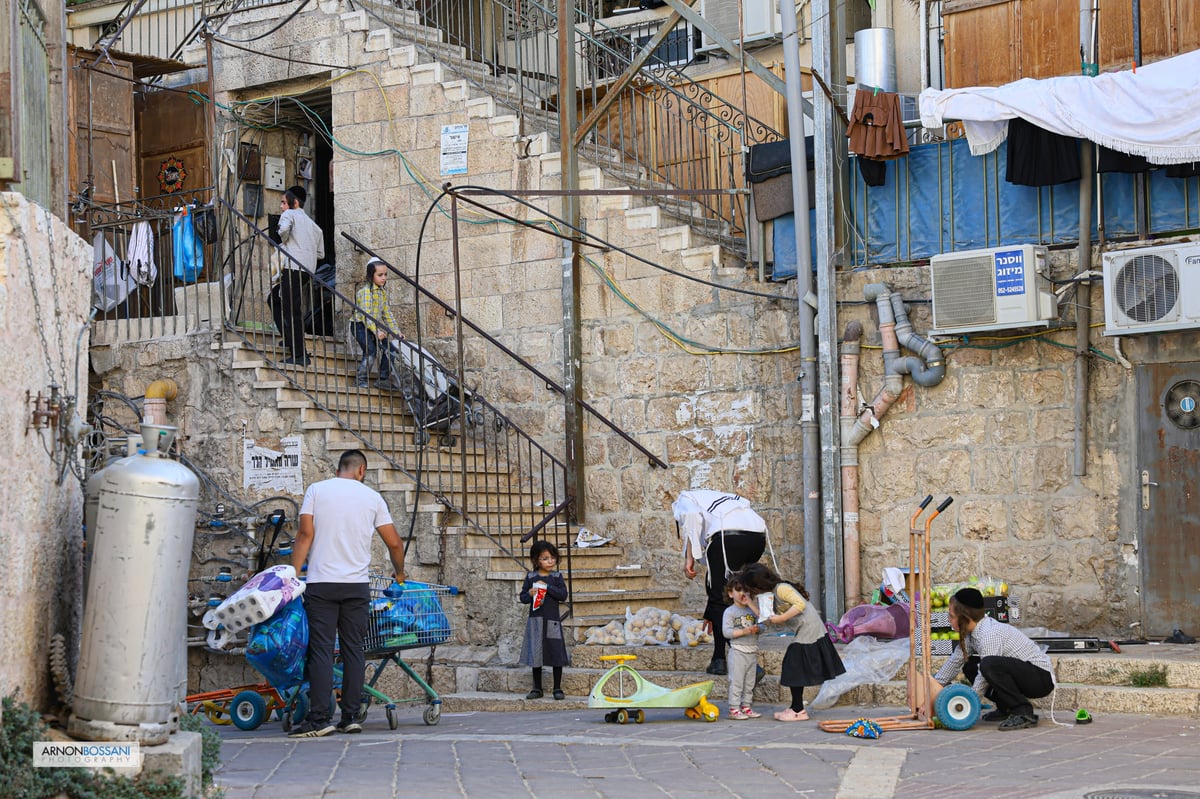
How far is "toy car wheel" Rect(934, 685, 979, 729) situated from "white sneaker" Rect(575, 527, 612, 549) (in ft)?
14.7

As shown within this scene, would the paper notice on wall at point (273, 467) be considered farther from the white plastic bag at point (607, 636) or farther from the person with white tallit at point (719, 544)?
the person with white tallit at point (719, 544)

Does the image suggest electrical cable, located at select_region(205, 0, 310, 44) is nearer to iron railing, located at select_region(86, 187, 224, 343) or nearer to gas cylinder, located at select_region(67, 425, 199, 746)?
iron railing, located at select_region(86, 187, 224, 343)

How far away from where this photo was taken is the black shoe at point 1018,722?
8703 millimetres

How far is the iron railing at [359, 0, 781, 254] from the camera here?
14.0 m

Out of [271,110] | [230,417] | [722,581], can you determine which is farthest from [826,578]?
[271,110]

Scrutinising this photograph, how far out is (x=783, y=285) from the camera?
12.3 meters

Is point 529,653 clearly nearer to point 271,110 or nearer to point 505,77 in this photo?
point 505,77

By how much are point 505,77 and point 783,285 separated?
4566 millimetres

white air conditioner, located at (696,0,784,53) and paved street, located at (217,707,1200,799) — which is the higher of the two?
white air conditioner, located at (696,0,784,53)

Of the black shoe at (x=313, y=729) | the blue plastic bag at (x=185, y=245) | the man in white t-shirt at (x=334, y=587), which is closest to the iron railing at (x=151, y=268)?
the blue plastic bag at (x=185, y=245)

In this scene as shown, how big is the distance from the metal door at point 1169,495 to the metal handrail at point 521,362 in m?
3.96

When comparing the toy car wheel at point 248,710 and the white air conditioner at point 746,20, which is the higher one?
the white air conditioner at point 746,20

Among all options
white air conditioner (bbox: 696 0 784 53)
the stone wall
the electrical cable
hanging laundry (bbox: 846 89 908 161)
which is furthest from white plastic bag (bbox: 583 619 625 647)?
the electrical cable

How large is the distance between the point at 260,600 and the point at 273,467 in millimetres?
4317
